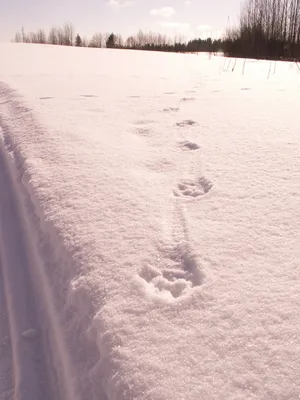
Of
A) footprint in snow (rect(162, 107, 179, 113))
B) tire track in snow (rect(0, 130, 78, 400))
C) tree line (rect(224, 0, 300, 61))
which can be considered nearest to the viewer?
tire track in snow (rect(0, 130, 78, 400))

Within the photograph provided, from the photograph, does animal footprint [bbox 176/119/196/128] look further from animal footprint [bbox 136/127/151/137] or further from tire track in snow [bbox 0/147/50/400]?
tire track in snow [bbox 0/147/50/400]

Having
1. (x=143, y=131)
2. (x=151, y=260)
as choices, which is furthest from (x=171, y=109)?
(x=151, y=260)

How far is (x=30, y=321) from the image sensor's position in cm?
140

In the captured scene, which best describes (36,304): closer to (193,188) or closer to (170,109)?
(193,188)

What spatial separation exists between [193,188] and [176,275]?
0.70m

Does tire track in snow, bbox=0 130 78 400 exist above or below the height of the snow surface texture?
below

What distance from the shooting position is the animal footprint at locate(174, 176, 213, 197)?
192cm

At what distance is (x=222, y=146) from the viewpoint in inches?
96.2

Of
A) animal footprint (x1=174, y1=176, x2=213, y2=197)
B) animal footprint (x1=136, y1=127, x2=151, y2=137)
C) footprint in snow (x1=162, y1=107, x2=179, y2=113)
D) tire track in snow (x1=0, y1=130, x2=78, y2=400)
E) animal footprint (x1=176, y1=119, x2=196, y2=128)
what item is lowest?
tire track in snow (x1=0, y1=130, x2=78, y2=400)

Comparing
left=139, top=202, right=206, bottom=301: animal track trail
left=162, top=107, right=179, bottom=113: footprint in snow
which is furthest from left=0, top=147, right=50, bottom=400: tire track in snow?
left=162, top=107, right=179, bottom=113: footprint in snow

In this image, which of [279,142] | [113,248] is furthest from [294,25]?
[113,248]

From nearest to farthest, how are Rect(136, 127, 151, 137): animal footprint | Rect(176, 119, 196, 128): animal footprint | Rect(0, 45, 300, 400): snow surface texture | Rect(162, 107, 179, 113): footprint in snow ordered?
Rect(0, 45, 300, 400): snow surface texture
Rect(136, 127, 151, 137): animal footprint
Rect(176, 119, 196, 128): animal footprint
Rect(162, 107, 179, 113): footprint in snow

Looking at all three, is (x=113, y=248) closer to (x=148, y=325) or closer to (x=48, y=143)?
(x=148, y=325)

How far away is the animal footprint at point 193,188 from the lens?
1916 mm
